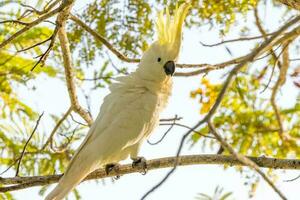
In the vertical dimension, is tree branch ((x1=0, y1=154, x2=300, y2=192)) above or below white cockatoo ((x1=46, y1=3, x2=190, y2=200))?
below

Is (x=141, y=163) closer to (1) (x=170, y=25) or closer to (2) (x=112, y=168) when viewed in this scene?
(2) (x=112, y=168)

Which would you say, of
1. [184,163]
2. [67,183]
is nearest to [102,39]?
[67,183]

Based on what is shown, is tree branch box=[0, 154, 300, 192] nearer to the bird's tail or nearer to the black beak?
the bird's tail

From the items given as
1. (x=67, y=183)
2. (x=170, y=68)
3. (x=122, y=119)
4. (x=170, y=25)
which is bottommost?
(x=67, y=183)

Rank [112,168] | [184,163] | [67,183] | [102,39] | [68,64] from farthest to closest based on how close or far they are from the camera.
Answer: [102,39] < [68,64] < [112,168] < [67,183] < [184,163]

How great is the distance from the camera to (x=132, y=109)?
349 cm

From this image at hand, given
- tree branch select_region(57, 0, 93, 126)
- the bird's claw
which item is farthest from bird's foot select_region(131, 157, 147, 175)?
tree branch select_region(57, 0, 93, 126)

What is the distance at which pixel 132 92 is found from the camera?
3588mm

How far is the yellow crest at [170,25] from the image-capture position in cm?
354

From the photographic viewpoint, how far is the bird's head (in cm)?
363

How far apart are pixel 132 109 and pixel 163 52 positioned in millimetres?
436

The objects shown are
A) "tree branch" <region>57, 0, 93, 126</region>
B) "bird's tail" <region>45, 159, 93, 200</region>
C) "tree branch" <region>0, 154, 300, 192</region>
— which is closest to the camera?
"tree branch" <region>0, 154, 300, 192</region>

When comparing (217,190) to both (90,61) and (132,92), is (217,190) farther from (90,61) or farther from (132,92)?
(90,61)

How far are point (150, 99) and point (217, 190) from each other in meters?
1.84
